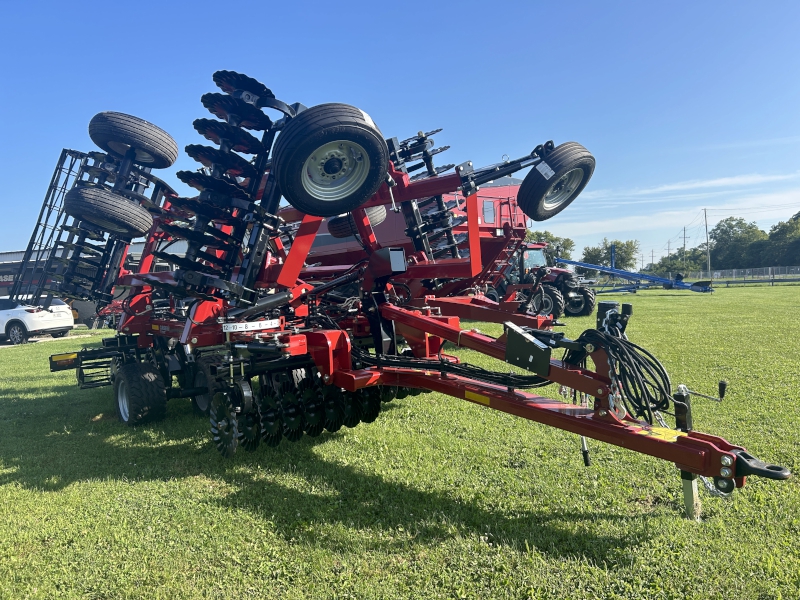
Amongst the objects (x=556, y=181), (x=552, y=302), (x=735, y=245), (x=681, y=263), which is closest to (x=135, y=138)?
(x=556, y=181)

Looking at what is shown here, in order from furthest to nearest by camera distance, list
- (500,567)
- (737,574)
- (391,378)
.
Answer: (391,378), (500,567), (737,574)

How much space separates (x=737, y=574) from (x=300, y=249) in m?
3.71

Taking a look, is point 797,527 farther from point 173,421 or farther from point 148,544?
point 173,421

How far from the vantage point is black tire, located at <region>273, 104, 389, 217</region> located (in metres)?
3.71

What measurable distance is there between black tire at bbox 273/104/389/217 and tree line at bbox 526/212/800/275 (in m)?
48.9

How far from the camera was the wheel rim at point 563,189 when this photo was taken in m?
6.03

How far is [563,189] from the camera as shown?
621 cm

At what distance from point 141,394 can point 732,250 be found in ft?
257

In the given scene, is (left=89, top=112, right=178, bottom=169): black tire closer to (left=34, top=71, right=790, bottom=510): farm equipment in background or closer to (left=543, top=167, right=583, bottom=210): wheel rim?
(left=34, top=71, right=790, bottom=510): farm equipment in background

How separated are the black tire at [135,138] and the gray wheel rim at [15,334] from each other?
14397 mm

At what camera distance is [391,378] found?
4270mm

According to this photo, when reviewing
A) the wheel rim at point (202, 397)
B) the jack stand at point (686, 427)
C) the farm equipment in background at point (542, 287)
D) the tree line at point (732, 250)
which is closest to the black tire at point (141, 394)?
the wheel rim at point (202, 397)

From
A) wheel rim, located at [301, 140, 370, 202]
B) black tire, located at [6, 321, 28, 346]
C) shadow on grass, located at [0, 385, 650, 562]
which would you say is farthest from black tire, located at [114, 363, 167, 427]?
black tire, located at [6, 321, 28, 346]

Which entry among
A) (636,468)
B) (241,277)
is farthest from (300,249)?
(636,468)
